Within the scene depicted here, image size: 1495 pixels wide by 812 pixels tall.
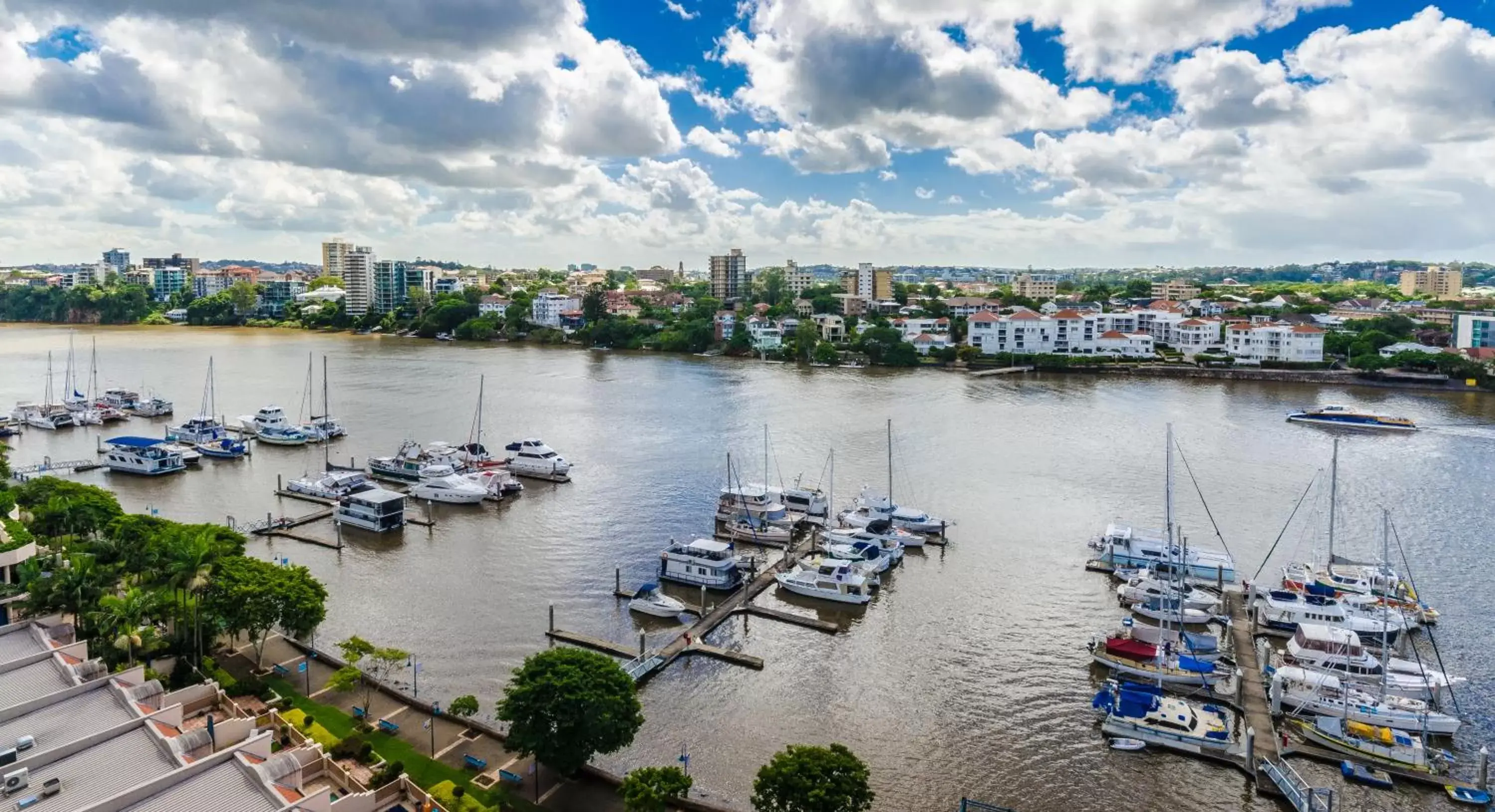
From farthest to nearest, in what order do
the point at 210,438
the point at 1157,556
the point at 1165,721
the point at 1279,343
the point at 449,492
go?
the point at 1279,343 → the point at 210,438 → the point at 449,492 → the point at 1157,556 → the point at 1165,721

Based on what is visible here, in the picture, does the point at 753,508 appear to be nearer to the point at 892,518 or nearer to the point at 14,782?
the point at 892,518

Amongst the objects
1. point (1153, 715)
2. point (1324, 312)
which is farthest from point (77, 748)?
point (1324, 312)

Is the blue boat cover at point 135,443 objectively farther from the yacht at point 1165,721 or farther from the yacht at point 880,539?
the yacht at point 1165,721

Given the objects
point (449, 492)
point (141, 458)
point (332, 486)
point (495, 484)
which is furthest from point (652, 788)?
point (141, 458)

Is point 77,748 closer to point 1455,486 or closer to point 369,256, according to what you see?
point 1455,486

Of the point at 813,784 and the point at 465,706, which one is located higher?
the point at 813,784

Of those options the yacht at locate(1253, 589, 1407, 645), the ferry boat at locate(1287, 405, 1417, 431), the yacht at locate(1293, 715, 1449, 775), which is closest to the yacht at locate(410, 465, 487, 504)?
the yacht at locate(1253, 589, 1407, 645)
